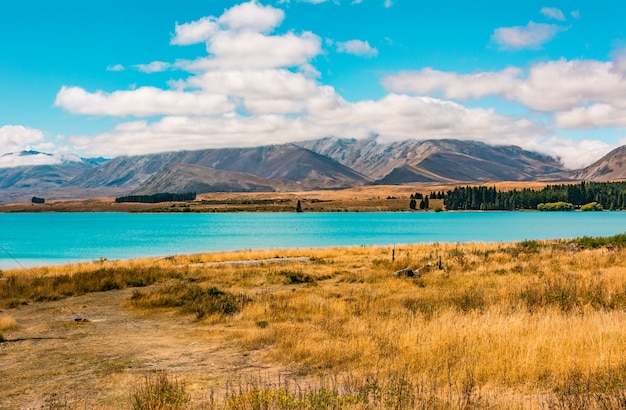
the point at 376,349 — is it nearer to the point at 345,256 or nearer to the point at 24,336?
the point at 24,336

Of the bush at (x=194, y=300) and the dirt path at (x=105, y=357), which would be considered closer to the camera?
the dirt path at (x=105, y=357)

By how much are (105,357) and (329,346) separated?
6101 mm

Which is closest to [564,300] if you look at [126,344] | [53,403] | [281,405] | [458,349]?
[458,349]

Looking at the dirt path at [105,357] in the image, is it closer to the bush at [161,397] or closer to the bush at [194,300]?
the bush at [161,397]

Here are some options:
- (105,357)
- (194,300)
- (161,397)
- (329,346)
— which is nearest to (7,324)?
(105,357)

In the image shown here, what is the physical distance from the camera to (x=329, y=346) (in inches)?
500

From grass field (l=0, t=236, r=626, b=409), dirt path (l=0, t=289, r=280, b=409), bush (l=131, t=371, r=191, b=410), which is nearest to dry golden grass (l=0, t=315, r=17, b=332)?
grass field (l=0, t=236, r=626, b=409)

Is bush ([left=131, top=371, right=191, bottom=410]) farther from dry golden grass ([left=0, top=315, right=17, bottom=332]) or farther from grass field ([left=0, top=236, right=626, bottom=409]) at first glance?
dry golden grass ([left=0, top=315, right=17, bottom=332])

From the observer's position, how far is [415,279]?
27.7m

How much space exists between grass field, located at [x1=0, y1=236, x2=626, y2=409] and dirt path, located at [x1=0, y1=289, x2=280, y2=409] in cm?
6

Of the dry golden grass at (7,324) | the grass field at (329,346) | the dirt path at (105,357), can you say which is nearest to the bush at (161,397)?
the grass field at (329,346)

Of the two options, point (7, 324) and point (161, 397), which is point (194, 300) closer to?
point (7, 324)

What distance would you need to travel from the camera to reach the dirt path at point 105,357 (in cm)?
1055

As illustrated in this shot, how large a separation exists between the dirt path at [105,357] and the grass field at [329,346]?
0.20 ft
